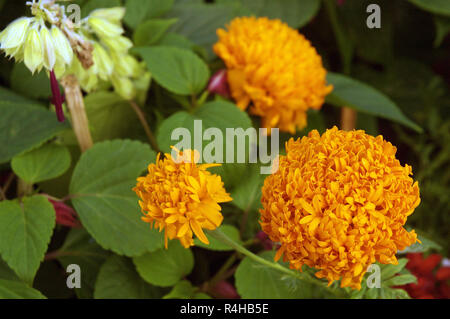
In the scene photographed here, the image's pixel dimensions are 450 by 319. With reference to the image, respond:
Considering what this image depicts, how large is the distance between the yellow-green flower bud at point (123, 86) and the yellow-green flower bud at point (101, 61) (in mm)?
40

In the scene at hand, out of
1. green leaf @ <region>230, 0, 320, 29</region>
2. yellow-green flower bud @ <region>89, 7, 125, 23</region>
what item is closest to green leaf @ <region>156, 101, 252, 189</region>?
yellow-green flower bud @ <region>89, 7, 125, 23</region>

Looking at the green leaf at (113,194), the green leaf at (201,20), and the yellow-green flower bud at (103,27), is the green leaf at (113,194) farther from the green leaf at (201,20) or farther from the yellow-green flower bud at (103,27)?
the green leaf at (201,20)

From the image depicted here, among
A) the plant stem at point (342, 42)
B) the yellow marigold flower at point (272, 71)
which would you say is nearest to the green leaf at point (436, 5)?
the plant stem at point (342, 42)

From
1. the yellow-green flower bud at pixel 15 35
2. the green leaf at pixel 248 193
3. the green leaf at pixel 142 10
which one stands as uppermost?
the yellow-green flower bud at pixel 15 35

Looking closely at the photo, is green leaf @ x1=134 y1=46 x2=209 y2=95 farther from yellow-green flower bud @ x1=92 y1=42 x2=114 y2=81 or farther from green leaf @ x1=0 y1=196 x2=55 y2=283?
green leaf @ x1=0 y1=196 x2=55 y2=283

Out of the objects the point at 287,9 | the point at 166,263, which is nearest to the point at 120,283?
the point at 166,263

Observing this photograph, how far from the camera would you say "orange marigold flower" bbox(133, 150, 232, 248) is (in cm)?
28

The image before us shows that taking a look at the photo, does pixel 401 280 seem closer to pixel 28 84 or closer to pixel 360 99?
pixel 360 99

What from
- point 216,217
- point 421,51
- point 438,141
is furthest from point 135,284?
point 421,51

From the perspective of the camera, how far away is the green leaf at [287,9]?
2.21ft

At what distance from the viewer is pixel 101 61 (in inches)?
16.9

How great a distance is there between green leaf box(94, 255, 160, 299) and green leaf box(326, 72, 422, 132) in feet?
0.99

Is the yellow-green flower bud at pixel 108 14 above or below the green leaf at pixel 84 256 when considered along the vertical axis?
above

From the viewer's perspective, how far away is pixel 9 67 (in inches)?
23.1
